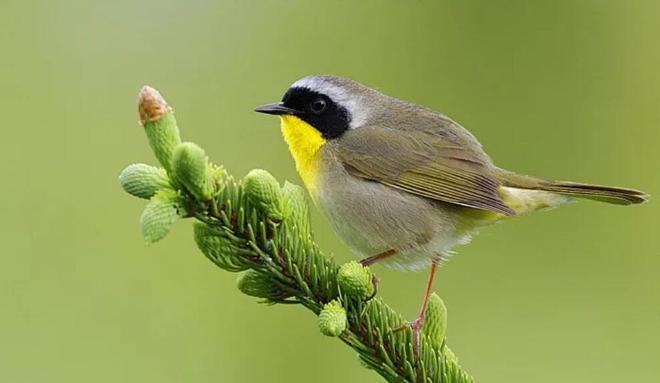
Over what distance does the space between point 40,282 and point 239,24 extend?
1.84 m

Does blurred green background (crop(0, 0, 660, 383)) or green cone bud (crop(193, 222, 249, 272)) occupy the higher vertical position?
blurred green background (crop(0, 0, 660, 383))

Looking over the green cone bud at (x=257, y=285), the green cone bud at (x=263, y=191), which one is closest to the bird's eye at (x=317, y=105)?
the green cone bud at (x=257, y=285)

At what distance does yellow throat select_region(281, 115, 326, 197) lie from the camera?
3660 millimetres

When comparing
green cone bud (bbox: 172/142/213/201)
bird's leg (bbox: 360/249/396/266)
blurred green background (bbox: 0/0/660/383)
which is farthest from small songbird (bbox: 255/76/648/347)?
green cone bud (bbox: 172/142/213/201)

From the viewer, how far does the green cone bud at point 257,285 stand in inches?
102

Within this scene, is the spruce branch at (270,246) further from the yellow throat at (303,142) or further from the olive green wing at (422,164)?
the yellow throat at (303,142)

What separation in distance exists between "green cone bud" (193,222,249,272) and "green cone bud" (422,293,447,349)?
572 mm

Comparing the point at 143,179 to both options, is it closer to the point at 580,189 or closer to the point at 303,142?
the point at 303,142

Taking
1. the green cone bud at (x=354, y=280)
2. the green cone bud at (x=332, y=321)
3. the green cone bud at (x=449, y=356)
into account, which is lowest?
the green cone bud at (x=332, y=321)

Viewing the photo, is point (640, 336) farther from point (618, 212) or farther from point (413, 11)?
point (413, 11)

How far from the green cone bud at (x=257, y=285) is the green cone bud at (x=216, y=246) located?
0.12 metres

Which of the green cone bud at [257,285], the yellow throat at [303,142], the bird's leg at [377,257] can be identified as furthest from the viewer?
the yellow throat at [303,142]

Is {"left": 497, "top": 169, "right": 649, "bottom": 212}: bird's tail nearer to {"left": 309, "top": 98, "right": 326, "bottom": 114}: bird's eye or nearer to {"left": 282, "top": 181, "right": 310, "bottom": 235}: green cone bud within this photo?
{"left": 309, "top": 98, "right": 326, "bottom": 114}: bird's eye

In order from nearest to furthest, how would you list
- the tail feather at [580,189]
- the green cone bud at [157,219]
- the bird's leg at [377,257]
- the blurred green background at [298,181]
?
1. the green cone bud at [157,219]
2. the bird's leg at [377,257]
3. the tail feather at [580,189]
4. the blurred green background at [298,181]
